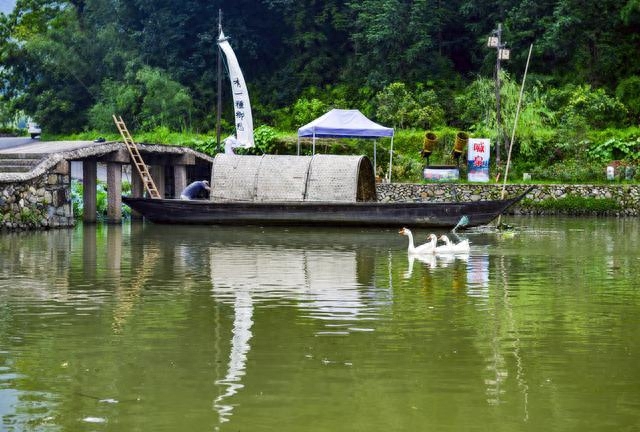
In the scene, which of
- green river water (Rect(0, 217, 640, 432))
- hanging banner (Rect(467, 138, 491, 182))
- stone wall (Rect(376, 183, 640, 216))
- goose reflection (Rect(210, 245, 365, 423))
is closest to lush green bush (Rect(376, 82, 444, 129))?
hanging banner (Rect(467, 138, 491, 182))

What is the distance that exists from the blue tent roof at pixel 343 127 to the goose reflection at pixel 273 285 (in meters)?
15.0

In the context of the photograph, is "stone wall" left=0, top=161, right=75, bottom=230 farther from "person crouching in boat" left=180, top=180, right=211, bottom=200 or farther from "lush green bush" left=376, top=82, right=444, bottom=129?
"lush green bush" left=376, top=82, right=444, bottom=129

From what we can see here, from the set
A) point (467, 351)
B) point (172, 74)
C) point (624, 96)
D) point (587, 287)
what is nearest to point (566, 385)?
point (467, 351)

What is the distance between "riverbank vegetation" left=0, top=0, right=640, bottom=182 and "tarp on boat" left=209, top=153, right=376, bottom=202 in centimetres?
1105

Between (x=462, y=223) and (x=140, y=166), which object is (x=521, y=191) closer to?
(x=462, y=223)

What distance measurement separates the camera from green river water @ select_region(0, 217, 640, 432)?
1003cm

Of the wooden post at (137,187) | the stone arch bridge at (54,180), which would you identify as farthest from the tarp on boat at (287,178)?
the wooden post at (137,187)

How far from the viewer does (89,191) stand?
120ft

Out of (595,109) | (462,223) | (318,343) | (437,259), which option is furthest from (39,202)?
(595,109)

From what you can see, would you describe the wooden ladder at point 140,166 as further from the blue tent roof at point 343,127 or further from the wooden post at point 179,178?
the blue tent roof at point 343,127

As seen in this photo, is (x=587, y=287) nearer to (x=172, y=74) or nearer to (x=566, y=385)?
(x=566, y=385)

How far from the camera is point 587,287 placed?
1873 centimetres

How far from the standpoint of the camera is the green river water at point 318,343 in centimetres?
1003

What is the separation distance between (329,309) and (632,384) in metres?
5.41
